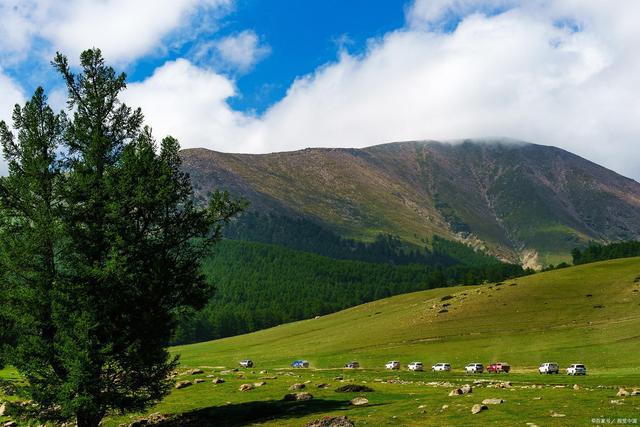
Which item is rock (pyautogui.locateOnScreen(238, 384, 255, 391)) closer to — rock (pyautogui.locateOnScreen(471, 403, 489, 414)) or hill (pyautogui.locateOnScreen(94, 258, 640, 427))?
hill (pyautogui.locateOnScreen(94, 258, 640, 427))

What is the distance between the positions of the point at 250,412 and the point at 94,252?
723 inches

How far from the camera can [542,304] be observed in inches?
6078

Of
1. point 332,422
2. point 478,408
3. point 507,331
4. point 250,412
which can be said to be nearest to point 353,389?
point 250,412

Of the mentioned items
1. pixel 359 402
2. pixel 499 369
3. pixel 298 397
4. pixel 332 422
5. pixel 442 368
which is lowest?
pixel 499 369

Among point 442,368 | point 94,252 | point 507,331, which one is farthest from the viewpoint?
point 507,331

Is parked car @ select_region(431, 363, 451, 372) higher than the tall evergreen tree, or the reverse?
the tall evergreen tree

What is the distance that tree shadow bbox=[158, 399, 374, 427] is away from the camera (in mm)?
43938

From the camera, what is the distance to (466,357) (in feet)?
367

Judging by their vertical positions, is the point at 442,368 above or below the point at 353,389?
below

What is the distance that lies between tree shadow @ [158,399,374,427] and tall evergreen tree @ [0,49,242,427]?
415 cm

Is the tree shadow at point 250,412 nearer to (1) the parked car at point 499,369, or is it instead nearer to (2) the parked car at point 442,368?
(1) the parked car at point 499,369

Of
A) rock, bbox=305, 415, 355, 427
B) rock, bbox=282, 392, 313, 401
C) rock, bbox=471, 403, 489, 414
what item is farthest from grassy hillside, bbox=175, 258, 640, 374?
rock, bbox=305, 415, 355, 427

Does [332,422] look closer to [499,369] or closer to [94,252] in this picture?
[94,252]

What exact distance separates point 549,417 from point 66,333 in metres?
32.5
